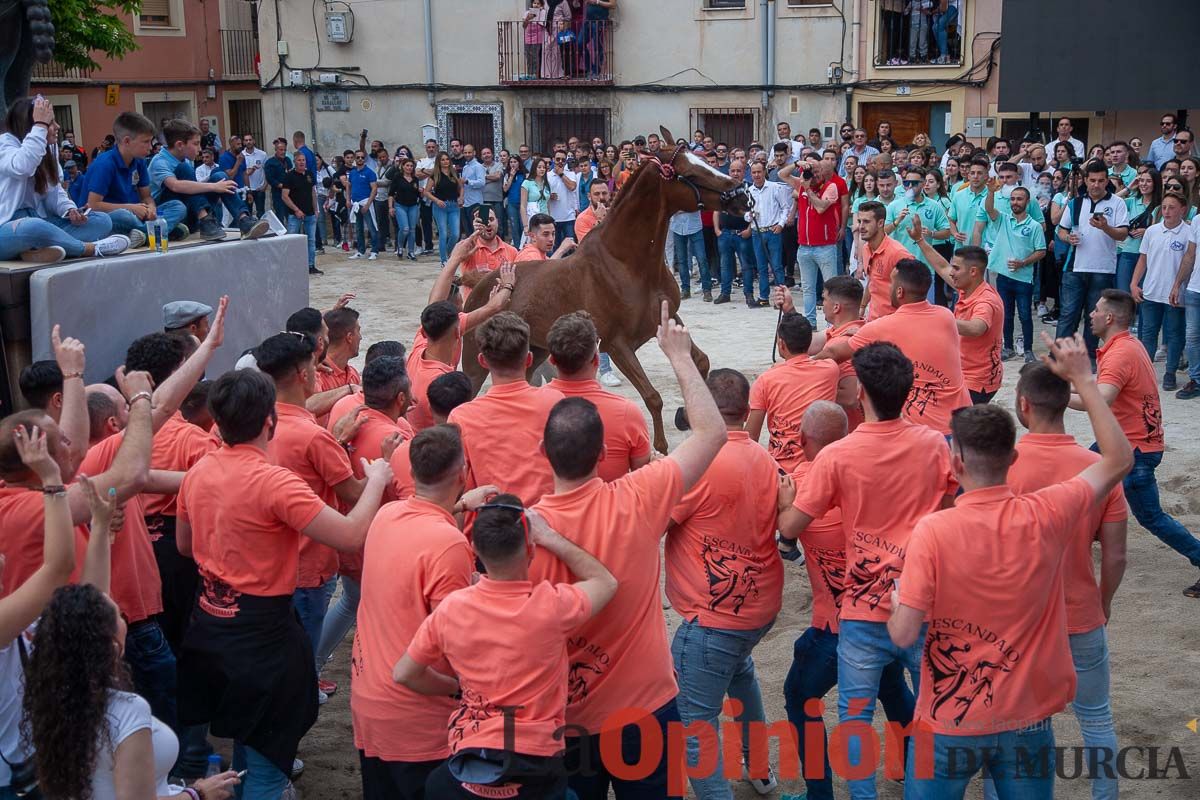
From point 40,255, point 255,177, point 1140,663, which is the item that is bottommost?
point 1140,663

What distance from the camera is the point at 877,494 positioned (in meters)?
4.08

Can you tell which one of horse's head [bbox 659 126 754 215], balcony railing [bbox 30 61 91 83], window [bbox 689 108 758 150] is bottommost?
horse's head [bbox 659 126 754 215]

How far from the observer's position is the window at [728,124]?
22.9 metres

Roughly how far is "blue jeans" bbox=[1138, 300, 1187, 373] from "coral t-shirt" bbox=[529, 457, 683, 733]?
841cm

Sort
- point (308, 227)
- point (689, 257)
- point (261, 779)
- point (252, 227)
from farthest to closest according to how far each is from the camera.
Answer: point (308, 227) < point (689, 257) < point (252, 227) < point (261, 779)

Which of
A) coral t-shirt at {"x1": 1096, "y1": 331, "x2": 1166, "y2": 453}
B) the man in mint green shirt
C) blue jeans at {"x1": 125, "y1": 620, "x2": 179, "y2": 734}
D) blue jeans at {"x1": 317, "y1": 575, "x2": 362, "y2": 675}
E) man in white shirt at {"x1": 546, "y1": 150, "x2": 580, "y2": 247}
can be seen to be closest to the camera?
blue jeans at {"x1": 125, "y1": 620, "x2": 179, "y2": 734}

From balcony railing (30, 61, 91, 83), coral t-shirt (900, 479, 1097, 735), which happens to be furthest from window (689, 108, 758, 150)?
coral t-shirt (900, 479, 1097, 735)

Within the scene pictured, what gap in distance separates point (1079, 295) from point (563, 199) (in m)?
8.36

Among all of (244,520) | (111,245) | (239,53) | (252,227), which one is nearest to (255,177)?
(239,53)

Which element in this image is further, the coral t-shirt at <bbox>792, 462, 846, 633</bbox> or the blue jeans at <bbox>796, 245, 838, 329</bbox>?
the blue jeans at <bbox>796, 245, 838, 329</bbox>

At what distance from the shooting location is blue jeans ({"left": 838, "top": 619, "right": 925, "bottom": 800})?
411 cm

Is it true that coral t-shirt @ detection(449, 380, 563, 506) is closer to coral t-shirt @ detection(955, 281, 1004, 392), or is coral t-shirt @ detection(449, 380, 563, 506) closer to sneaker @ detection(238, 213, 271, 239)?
coral t-shirt @ detection(955, 281, 1004, 392)

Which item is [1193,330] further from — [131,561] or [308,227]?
[308,227]

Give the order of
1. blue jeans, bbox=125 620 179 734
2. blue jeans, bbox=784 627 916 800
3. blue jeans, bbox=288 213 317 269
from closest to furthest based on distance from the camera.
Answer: blue jeans, bbox=784 627 916 800 < blue jeans, bbox=125 620 179 734 < blue jeans, bbox=288 213 317 269
